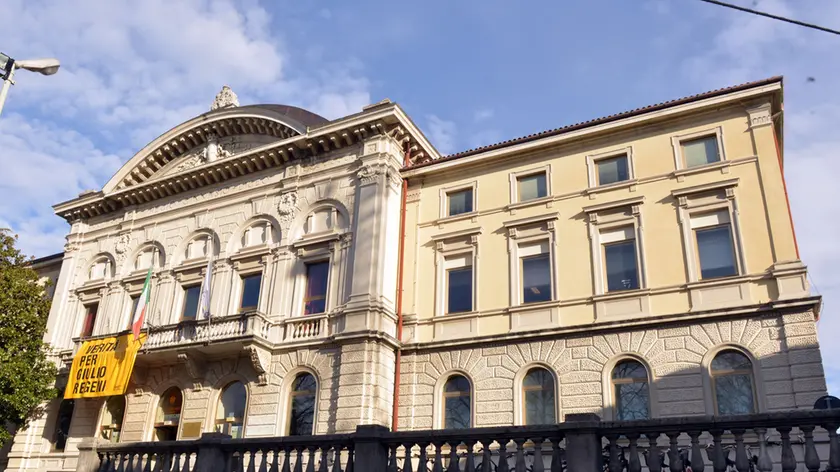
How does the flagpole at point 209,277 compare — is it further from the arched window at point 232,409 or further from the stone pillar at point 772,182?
the stone pillar at point 772,182

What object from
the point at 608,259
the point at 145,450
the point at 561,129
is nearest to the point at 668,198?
the point at 608,259

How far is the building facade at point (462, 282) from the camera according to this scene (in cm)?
1770

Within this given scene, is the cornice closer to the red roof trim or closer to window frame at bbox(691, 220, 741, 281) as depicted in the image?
the red roof trim

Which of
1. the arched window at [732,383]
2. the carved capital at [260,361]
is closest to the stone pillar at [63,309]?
the carved capital at [260,361]

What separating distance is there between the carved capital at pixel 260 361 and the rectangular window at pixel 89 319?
1028 cm

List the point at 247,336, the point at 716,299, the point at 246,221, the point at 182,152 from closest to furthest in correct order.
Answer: the point at 716,299 → the point at 247,336 → the point at 246,221 → the point at 182,152

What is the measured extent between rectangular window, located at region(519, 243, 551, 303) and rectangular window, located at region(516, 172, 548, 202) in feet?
5.88

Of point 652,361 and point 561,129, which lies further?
point 561,129

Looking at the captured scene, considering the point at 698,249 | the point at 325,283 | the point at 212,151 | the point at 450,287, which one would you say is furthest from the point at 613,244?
the point at 212,151

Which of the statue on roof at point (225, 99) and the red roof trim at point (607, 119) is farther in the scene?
the statue on roof at point (225, 99)

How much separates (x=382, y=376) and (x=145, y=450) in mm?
8688

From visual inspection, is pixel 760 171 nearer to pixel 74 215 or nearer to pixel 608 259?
pixel 608 259

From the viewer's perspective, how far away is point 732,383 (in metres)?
16.9

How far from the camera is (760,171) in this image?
1852 cm
